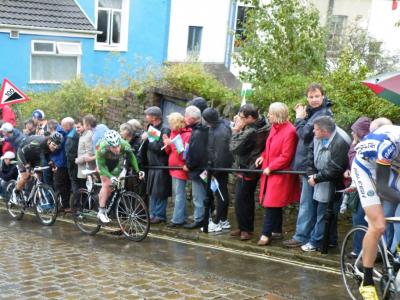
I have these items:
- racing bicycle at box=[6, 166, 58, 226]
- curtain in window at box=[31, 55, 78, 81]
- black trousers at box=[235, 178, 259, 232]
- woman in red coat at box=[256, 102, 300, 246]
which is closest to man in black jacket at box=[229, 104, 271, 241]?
black trousers at box=[235, 178, 259, 232]

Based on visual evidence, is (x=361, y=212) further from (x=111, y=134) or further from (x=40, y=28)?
(x=40, y=28)

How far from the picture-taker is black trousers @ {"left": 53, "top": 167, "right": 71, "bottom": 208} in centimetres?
1317

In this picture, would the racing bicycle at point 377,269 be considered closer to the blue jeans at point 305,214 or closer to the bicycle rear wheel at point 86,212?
the blue jeans at point 305,214

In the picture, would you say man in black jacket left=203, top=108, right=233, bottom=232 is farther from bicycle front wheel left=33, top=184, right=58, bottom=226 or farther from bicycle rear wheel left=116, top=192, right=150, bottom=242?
bicycle front wheel left=33, top=184, right=58, bottom=226

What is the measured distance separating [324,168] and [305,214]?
2.82ft

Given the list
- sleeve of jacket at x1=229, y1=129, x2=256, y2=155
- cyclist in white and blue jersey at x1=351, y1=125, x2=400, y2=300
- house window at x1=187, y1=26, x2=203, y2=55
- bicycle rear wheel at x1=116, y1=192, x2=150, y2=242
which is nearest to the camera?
cyclist in white and blue jersey at x1=351, y1=125, x2=400, y2=300

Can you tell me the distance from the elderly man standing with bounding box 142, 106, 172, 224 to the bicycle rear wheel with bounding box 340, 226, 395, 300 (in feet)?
14.3

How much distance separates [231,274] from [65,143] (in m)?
5.17

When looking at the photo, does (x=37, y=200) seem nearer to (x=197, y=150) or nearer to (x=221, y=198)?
(x=197, y=150)

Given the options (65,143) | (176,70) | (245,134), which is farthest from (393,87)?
(176,70)

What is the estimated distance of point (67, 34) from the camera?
26.0 metres

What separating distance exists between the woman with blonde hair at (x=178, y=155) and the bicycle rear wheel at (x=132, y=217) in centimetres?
90

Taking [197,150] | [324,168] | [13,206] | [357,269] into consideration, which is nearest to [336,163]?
[324,168]

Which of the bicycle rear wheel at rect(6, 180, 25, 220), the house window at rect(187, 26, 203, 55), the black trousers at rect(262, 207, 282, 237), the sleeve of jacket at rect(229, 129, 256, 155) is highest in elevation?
the house window at rect(187, 26, 203, 55)
